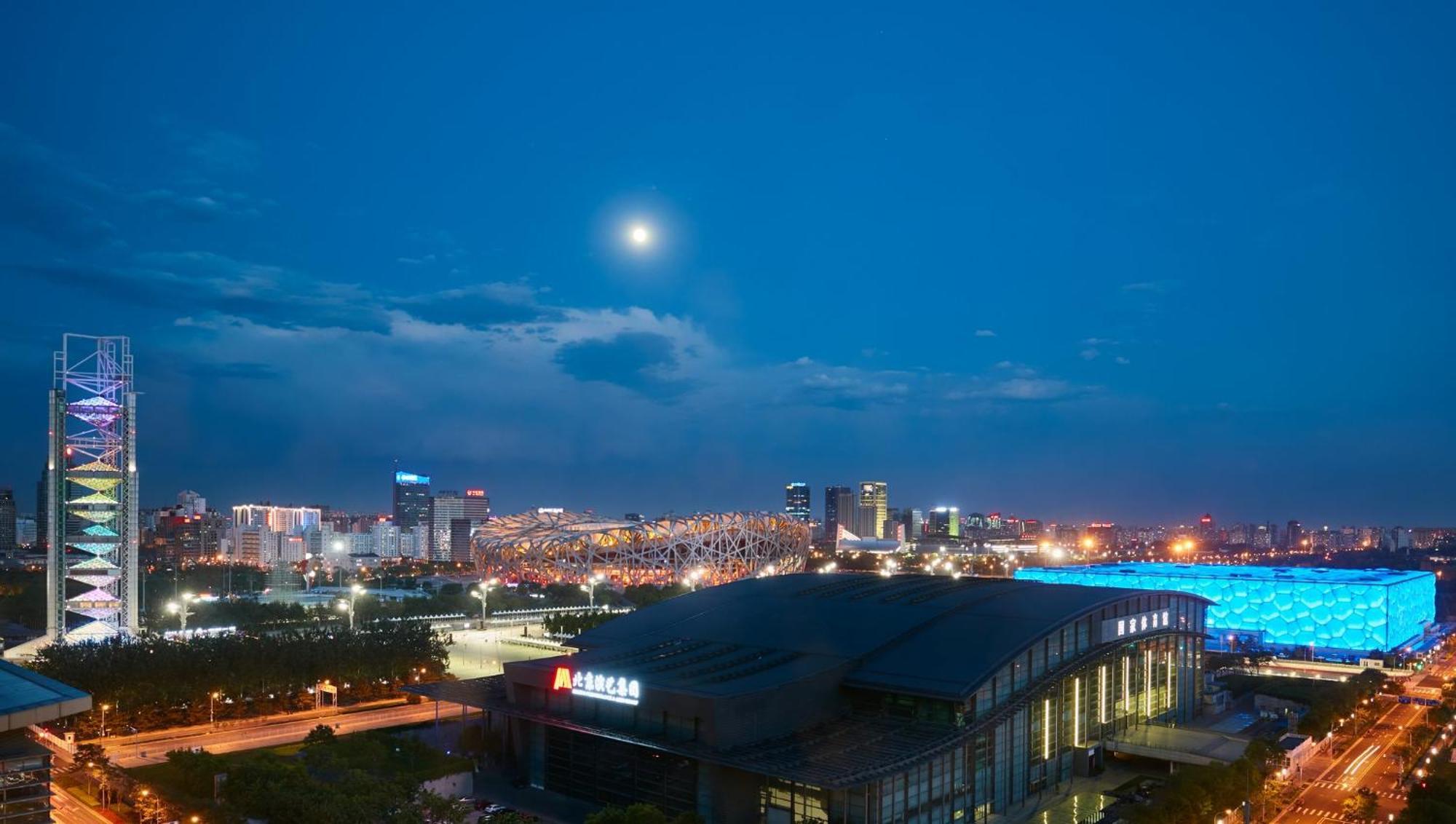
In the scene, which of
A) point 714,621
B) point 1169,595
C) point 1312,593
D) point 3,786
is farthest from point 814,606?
point 1312,593

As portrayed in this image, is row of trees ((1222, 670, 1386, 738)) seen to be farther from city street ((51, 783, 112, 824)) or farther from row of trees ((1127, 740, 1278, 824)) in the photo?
city street ((51, 783, 112, 824))

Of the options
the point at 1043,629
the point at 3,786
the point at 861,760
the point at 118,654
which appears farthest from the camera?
the point at 118,654

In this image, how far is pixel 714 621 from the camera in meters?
46.6

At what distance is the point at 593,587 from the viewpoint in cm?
9662

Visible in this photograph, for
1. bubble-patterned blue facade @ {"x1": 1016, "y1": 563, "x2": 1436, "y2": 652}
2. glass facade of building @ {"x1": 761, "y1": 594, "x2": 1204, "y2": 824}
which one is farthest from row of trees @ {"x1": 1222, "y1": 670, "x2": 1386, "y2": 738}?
bubble-patterned blue facade @ {"x1": 1016, "y1": 563, "x2": 1436, "y2": 652}

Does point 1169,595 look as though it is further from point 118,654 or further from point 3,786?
point 118,654

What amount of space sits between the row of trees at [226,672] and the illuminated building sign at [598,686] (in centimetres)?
2168

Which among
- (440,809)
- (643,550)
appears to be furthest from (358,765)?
(643,550)

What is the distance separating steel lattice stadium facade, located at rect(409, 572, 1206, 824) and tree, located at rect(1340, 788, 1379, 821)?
8687mm

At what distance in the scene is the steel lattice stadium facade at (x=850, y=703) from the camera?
32.2 meters

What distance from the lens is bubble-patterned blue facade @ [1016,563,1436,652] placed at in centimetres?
7819

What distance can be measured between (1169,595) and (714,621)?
75.7 feet

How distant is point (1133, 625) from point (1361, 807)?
1112cm

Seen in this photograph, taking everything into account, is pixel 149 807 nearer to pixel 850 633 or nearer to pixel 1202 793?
pixel 850 633
